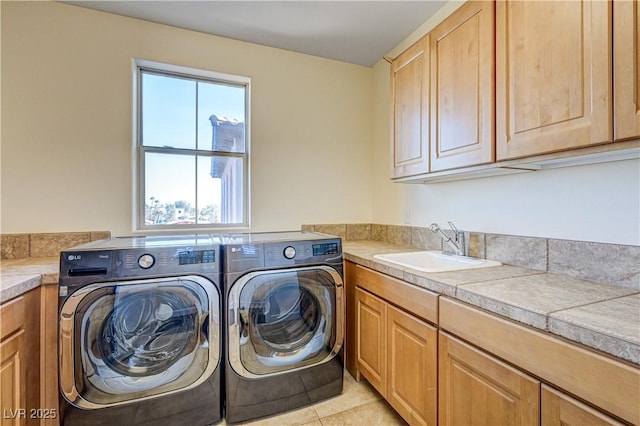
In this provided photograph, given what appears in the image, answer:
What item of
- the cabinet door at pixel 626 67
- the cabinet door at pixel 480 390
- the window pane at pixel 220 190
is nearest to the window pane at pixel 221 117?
the window pane at pixel 220 190

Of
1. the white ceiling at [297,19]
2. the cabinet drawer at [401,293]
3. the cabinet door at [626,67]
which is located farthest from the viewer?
Answer: the white ceiling at [297,19]

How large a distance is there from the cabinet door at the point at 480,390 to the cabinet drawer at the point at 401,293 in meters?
0.12

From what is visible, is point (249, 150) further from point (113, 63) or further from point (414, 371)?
point (414, 371)

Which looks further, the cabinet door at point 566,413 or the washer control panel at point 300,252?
the washer control panel at point 300,252

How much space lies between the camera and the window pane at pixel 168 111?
233cm

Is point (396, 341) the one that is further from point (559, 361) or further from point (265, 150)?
point (265, 150)

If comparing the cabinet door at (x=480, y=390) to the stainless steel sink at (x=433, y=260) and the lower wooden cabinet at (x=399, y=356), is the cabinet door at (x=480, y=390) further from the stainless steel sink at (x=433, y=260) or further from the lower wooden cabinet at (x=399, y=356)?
the stainless steel sink at (x=433, y=260)

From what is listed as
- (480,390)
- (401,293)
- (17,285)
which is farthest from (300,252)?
(17,285)

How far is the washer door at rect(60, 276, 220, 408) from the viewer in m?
1.41

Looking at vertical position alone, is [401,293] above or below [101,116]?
below

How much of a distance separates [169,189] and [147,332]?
3.95 feet

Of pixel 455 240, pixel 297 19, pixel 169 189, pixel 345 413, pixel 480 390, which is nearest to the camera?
pixel 480 390

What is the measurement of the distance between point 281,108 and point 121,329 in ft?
6.65

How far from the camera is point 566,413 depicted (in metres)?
0.84
